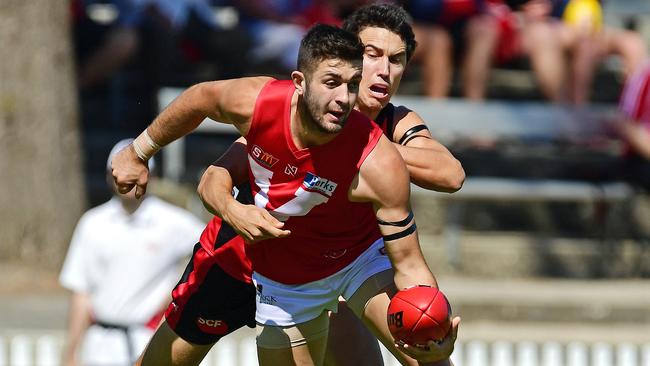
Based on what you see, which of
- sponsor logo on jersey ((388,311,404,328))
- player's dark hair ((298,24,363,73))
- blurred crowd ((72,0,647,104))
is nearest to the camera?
player's dark hair ((298,24,363,73))

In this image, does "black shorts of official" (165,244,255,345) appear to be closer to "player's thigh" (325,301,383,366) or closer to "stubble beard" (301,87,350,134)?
"player's thigh" (325,301,383,366)

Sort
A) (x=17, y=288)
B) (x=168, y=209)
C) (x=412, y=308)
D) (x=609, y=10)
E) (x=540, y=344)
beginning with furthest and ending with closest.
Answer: (x=609, y=10), (x=17, y=288), (x=540, y=344), (x=168, y=209), (x=412, y=308)

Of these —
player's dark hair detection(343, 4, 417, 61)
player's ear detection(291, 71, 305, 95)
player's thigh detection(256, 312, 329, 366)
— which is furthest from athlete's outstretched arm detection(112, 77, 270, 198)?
player's thigh detection(256, 312, 329, 366)

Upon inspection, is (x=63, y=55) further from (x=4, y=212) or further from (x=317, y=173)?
(x=317, y=173)

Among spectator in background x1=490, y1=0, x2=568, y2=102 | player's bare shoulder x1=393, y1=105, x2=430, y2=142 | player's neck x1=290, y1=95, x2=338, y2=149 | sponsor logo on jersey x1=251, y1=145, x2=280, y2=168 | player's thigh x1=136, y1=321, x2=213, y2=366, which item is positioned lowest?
spectator in background x1=490, y1=0, x2=568, y2=102

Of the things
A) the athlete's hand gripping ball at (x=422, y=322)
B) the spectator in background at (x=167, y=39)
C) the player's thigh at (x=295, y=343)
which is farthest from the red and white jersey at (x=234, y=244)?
the spectator in background at (x=167, y=39)

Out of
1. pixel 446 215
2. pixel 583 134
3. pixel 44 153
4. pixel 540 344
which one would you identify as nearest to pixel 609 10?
pixel 583 134

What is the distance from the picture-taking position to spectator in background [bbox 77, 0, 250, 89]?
1127 centimetres

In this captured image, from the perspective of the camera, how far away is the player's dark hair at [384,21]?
5914 mm

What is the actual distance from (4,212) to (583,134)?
15.3 feet

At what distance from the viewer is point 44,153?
11.2 metres

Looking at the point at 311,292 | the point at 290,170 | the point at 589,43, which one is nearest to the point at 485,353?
the point at 589,43

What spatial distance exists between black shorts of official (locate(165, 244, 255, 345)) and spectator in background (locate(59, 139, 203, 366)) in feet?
5.92

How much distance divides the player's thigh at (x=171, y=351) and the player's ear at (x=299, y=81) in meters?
1.39
